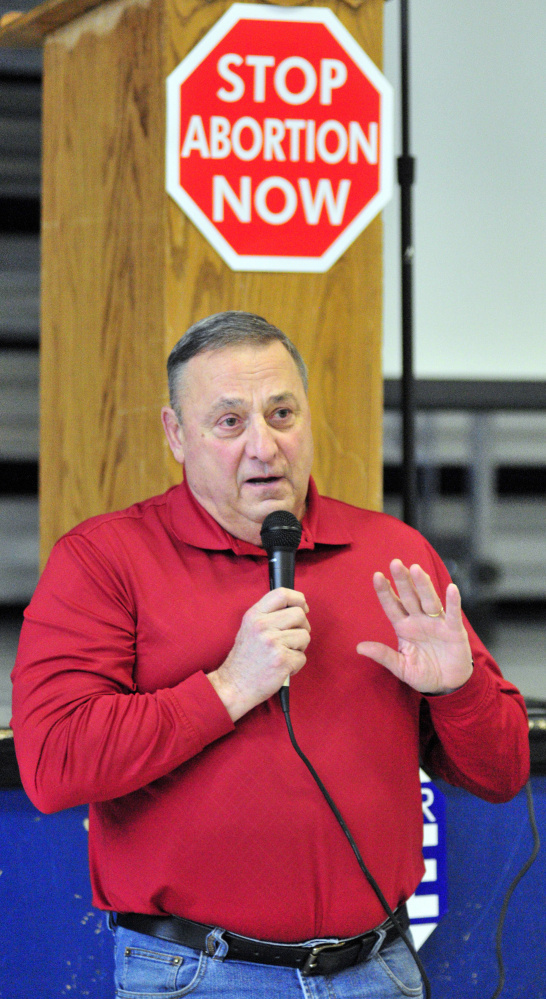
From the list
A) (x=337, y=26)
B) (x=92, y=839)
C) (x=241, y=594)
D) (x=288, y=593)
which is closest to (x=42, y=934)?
(x=92, y=839)

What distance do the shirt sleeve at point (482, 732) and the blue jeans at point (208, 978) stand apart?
12.2 inches

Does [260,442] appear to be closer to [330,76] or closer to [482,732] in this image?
[482,732]

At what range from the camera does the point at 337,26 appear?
1795 millimetres

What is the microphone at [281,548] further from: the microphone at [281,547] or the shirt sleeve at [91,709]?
the shirt sleeve at [91,709]

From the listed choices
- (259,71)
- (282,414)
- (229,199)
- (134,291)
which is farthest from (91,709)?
(259,71)

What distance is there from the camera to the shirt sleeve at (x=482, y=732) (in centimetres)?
126

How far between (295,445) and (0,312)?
1.24 meters

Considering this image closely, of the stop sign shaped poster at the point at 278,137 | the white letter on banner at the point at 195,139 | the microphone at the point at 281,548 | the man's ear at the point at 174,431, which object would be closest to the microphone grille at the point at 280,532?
the microphone at the point at 281,548

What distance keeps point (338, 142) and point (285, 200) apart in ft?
0.52

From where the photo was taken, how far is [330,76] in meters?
1.80

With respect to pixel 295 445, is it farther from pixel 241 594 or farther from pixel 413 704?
pixel 413 704

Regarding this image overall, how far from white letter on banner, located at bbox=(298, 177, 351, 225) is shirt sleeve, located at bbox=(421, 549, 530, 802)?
34.2 inches

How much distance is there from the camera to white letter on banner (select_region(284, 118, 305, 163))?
1.79 metres

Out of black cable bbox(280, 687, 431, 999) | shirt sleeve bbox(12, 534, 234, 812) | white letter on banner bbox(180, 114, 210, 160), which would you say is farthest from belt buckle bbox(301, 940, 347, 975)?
white letter on banner bbox(180, 114, 210, 160)
